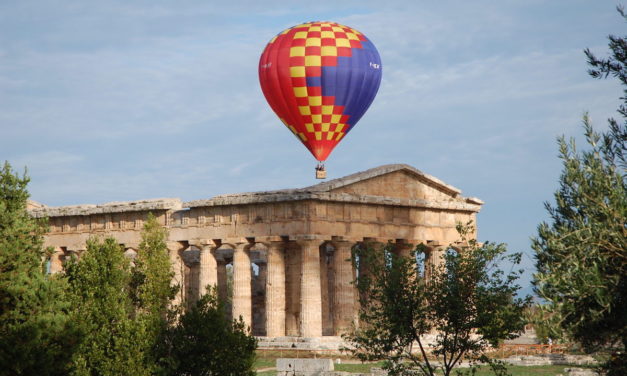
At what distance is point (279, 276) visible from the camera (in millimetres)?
54438

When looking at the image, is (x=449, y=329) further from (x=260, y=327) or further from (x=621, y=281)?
(x=260, y=327)

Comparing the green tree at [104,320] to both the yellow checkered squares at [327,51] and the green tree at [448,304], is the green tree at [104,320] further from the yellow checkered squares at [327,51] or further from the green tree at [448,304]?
the yellow checkered squares at [327,51]

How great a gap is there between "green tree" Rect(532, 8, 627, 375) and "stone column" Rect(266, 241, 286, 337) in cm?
3040

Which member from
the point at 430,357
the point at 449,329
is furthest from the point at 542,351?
the point at 449,329

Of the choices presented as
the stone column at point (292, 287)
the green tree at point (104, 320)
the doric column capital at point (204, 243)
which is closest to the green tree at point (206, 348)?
the green tree at point (104, 320)

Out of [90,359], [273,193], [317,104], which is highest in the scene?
[317,104]

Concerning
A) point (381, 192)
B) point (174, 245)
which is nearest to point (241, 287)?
point (174, 245)

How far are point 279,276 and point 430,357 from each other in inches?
321

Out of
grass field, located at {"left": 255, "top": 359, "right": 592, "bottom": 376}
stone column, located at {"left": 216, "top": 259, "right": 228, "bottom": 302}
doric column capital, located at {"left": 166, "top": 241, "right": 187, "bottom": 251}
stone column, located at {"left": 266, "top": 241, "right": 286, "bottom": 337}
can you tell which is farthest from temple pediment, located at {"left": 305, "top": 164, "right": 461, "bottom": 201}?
grass field, located at {"left": 255, "top": 359, "right": 592, "bottom": 376}

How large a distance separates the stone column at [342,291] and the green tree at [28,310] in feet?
78.9

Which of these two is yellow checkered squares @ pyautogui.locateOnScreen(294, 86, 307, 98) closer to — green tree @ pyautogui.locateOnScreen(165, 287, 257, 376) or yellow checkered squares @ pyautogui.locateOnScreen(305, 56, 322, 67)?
yellow checkered squares @ pyautogui.locateOnScreen(305, 56, 322, 67)

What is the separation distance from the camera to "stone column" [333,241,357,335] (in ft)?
178

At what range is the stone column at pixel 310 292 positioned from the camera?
5278 cm

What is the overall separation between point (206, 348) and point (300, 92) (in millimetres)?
25424
